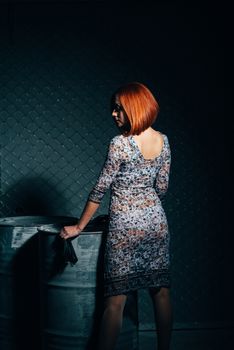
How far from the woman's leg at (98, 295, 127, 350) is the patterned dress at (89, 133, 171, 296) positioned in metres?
0.06

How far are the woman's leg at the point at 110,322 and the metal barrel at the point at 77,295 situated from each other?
0.36ft

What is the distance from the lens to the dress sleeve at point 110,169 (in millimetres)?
2912

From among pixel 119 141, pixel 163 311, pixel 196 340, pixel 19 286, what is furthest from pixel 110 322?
pixel 196 340

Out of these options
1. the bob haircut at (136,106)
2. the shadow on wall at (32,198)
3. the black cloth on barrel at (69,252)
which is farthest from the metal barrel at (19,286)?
the bob haircut at (136,106)

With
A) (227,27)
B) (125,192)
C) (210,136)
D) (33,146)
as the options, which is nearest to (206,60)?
(227,27)

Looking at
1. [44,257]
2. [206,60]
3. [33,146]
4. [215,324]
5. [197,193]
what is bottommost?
[215,324]

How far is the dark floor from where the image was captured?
12.9 ft

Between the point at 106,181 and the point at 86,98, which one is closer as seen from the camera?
the point at 106,181

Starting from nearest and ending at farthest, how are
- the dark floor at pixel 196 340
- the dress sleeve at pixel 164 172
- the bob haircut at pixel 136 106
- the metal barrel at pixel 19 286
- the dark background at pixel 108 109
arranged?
the bob haircut at pixel 136 106, the dress sleeve at pixel 164 172, the metal barrel at pixel 19 286, the dark floor at pixel 196 340, the dark background at pixel 108 109

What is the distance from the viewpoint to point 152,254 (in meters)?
3.05

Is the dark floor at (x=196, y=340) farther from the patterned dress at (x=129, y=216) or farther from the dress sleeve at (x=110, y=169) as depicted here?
the dress sleeve at (x=110, y=169)

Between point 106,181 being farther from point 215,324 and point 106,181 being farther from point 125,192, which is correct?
point 215,324

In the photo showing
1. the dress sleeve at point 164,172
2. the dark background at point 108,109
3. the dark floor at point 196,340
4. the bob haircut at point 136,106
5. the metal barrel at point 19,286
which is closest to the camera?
the bob haircut at point 136,106

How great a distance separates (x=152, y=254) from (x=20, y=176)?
1530 millimetres
